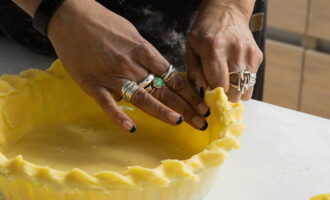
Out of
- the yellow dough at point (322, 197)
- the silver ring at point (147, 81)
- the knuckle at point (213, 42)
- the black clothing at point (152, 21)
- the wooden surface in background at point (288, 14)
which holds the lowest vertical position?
the wooden surface in background at point (288, 14)

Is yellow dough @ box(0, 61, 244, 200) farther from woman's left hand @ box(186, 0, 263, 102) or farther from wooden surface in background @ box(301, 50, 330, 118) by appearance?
wooden surface in background @ box(301, 50, 330, 118)

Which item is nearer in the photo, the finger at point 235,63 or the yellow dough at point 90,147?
the yellow dough at point 90,147

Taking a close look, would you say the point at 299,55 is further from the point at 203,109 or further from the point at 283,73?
the point at 203,109

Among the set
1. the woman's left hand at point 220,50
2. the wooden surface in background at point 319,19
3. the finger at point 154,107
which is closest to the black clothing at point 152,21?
the woman's left hand at point 220,50

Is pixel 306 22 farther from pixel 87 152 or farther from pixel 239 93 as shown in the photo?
pixel 87 152

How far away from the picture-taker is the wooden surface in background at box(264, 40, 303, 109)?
2234 mm

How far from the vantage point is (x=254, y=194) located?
2.93ft

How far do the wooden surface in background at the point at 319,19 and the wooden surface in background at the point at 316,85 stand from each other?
0.08 meters

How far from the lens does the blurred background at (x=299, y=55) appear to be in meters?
2.14

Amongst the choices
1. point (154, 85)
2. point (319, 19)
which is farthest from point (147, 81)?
point (319, 19)

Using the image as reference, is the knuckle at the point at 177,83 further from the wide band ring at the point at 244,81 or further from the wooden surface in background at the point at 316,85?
the wooden surface in background at the point at 316,85

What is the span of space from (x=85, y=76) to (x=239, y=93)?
260mm

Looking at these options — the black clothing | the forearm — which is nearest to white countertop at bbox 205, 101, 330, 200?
the black clothing

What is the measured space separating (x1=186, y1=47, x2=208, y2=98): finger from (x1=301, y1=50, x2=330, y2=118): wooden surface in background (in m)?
1.26
